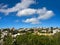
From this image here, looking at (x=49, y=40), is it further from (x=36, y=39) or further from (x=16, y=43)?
(x=16, y=43)

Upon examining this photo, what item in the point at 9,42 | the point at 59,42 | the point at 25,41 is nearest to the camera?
the point at 59,42

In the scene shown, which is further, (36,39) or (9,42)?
(9,42)

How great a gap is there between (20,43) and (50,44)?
10.2 meters

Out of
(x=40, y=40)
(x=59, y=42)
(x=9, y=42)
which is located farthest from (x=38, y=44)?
(x=9, y=42)

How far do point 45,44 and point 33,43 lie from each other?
382cm

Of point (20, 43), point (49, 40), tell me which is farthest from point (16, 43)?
point (49, 40)

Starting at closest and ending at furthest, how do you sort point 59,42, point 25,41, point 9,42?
point 59,42, point 25,41, point 9,42

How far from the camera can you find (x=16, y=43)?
66.4 m

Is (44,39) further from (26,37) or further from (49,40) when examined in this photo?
(26,37)

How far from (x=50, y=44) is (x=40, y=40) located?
3319mm

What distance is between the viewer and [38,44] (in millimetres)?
59812

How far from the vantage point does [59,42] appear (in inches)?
2324

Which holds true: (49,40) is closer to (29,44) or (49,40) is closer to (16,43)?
(29,44)

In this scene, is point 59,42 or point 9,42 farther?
point 9,42
